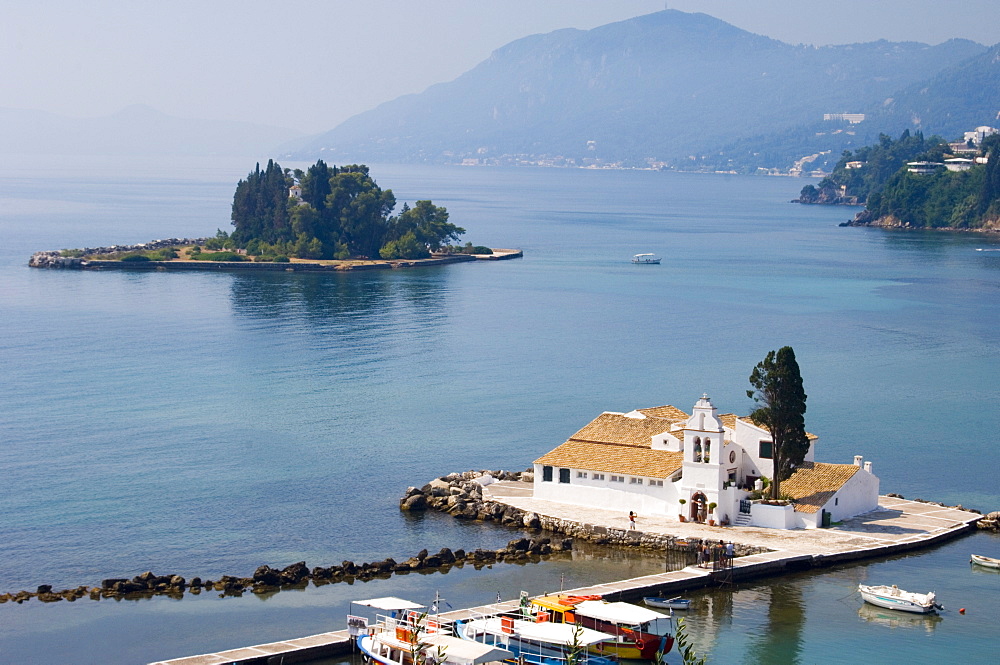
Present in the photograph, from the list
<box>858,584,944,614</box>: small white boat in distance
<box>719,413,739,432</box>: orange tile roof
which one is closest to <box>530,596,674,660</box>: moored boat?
<box>858,584,944,614</box>: small white boat in distance

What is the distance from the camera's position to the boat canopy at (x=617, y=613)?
1328 inches

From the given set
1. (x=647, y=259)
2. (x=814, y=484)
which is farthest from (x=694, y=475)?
(x=647, y=259)

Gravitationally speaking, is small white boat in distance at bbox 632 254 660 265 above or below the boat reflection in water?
above

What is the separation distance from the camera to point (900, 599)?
125 ft

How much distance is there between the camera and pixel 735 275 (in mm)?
143875

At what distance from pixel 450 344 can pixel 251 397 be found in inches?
876

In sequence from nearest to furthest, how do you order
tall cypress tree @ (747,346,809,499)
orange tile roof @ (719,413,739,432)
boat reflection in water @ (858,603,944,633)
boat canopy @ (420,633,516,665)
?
boat canopy @ (420,633,516,665)
boat reflection in water @ (858,603,944,633)
tall cypress tree @ (747,346,809,499)
orange tile roof @ (719,413,739,432)

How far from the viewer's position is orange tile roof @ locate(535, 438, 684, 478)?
151 ft

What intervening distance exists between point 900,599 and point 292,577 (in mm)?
17418

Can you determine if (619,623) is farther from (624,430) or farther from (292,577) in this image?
(624,430)

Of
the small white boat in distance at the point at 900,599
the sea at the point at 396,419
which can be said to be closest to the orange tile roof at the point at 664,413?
the sea at the point at 396,419

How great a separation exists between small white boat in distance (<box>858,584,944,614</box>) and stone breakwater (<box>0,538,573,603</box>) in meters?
9.93

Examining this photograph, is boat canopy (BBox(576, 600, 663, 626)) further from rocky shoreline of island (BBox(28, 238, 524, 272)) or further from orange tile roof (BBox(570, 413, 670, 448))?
rocky shoreline of island (BBox(28, 238, 524, 272))

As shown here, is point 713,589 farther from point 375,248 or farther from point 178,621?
point 375,248
